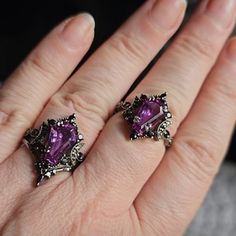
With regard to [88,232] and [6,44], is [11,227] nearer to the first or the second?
[88,232]

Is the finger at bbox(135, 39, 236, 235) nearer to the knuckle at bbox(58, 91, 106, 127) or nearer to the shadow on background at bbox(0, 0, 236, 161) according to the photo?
the knuckle at bbox(58, 91, 106, 127)

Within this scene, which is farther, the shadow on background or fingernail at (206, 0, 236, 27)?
the shadow on background

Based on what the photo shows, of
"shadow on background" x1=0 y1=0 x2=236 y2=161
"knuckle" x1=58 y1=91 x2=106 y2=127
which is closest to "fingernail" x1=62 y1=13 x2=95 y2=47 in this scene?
"knuckle" x1=58 y1=91 x2=106 y2=127

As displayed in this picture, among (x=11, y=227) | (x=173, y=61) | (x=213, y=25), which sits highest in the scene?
(x=213, y=25)

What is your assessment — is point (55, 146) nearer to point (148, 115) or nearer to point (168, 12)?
point (148, 115)

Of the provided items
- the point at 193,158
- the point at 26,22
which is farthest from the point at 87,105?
the point at 26,22

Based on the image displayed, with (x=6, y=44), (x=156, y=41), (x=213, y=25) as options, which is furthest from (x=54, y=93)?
(x=6, y=44)
